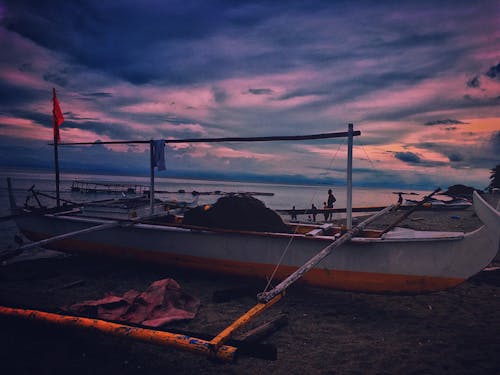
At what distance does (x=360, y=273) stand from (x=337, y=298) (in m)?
1.04

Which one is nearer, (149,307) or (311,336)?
(311,336)

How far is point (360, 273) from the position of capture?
601 centimetres

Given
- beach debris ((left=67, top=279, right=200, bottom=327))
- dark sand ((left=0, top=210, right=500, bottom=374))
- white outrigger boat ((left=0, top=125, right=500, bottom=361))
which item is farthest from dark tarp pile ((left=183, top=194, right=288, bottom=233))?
beach debris ((left=67, top=279, right=200, bottom=327))

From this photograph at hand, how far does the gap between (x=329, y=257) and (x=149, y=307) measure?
353cm

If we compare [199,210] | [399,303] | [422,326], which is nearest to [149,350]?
[199,210]

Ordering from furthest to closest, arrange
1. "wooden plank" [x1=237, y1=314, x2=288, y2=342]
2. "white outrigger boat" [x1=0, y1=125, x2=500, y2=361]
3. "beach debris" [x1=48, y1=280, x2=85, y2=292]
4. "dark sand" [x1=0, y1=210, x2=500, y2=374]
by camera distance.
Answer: "beach debris" [x1=48, y1=280, x2=85, y2=292] → "wooden plank" [x1=237, y1=314, x2=288, y2=342] → "dark sand" [x1=0, y1=210, x2=500, y2=374] → "white outrigger boat" [x1=0, y1=125, x2=500, y2=361]

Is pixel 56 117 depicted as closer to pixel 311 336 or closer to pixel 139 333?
pixel 139 333

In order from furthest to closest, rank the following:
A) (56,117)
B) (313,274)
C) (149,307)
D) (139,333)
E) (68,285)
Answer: (56,117) → (68,285) → (313,274) → (149,307) → (139,333)

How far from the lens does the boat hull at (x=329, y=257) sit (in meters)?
5.37

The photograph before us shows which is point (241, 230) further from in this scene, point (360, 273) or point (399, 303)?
point (399, 303)

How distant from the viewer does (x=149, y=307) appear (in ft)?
17.8

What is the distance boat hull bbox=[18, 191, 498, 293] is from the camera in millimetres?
5367

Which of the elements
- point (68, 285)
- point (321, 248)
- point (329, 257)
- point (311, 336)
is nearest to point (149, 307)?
point (311, 336)

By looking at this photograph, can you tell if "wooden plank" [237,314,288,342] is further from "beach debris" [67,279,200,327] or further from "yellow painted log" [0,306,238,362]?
"yellow painted log" [0,306,238,362]
